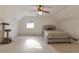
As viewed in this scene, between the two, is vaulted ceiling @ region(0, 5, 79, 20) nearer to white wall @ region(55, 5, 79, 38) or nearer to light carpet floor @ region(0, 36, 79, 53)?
white wall @ region(55, 5, 79, 38)

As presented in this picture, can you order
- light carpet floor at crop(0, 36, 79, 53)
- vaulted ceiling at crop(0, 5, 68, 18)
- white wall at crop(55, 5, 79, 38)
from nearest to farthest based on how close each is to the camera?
vaulted ceiling at crop(0, 5, 68, 18)
light carpet floor at crop(0, 36, 79, 53)
white wall at crop(55, 5, 79, 38)

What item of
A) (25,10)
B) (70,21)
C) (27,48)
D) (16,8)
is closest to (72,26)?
(70,21)

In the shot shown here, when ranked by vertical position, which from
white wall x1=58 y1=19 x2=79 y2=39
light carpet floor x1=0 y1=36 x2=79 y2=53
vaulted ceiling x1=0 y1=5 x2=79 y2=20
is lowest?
light carpet floor x1=0 y1=36 x2=79 y2=53

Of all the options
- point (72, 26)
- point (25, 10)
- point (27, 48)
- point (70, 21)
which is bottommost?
point (27, 48)

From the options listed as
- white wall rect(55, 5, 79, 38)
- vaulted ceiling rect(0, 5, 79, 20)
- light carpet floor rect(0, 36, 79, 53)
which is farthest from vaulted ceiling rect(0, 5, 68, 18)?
white wall rect(55, 5, 79, 38)

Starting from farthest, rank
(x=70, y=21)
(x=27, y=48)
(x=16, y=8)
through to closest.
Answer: (x=70, y=21) → (x=27, y=48) → (x=16, y=8)


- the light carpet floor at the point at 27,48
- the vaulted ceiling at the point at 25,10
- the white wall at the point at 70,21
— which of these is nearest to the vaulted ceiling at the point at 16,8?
the vaulted ceiling at the point at 25,10

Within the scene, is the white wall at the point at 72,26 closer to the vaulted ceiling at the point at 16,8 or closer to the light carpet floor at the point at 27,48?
the light carpet floor at the point at 27,48

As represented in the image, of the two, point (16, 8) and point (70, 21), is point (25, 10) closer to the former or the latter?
point (16, 8)

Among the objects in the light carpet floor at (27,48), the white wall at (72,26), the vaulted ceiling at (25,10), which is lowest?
the light carpet floor at (27,48)

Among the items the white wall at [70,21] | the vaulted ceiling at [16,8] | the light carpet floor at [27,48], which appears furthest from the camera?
the white wall at [70,21]

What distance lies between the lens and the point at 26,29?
200 cm
